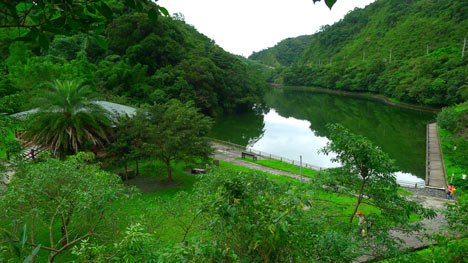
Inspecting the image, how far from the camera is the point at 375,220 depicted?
816cm

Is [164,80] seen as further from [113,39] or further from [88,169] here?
[88,169]

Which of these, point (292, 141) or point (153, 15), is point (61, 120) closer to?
point (153, 15)

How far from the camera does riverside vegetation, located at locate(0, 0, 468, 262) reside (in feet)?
10.4

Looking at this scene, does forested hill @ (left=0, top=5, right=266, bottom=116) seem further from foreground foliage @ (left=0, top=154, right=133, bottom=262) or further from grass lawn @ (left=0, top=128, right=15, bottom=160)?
foreground foliage @ (left=0, top=154, right=133, bottom=262)

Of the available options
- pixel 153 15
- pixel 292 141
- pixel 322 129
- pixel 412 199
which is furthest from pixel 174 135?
pixel 322 129

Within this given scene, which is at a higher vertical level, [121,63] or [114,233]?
[121,63]

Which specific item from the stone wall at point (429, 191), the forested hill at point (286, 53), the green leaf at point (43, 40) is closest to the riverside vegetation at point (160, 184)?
the green leaf at point (43, 40)

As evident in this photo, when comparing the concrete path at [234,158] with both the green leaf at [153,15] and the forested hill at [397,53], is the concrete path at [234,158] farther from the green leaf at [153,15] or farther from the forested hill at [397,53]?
the forested hill at [397,53]

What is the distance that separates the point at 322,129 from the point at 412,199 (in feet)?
79.6

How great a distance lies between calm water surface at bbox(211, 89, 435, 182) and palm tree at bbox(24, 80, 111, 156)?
60.3ft

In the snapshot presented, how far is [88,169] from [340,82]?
76.5 metres

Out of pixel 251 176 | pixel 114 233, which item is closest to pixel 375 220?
pixel 251 176

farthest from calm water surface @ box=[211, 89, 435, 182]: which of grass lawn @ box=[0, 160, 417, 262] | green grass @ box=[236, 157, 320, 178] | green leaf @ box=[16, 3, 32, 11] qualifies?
green leaf @ box=[16, 3, 32, 11]

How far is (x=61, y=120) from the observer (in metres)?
15.5
